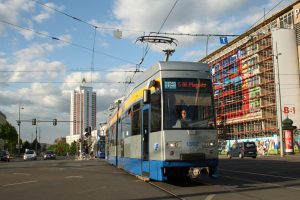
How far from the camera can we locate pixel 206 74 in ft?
46.3

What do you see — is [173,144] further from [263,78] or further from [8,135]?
[8,135]

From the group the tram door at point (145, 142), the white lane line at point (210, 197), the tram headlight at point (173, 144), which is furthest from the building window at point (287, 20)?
the white lane line at point (210, 197)

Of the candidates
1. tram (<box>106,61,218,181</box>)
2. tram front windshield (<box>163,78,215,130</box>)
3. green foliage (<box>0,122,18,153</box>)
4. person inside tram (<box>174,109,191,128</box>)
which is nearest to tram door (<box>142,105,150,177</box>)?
tram (<box>106,61,218,181</box>)

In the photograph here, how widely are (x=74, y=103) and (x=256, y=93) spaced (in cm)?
2922

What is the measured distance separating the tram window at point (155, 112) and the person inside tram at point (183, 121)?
1.95 feet

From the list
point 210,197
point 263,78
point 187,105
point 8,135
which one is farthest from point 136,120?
point 8,135

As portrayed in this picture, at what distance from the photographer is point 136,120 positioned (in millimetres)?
16172

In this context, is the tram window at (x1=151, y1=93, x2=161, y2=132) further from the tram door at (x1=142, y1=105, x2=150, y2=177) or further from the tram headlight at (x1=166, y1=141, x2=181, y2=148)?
the tram headlight at (x1=166, y1=141, x2=181, y2=148)

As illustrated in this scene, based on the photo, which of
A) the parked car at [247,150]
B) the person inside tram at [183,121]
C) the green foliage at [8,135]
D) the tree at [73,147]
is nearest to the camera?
the person inside tram at [183,121]

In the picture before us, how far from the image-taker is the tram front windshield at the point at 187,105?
1316cm

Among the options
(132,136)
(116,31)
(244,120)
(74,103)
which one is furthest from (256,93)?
(132,136)

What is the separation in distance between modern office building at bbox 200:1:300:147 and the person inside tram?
42.0 metres

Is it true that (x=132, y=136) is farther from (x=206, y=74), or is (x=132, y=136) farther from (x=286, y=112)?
(x=286, y=112)

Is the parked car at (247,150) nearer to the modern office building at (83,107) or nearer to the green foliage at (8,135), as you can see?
the modern office building at (83,107)
